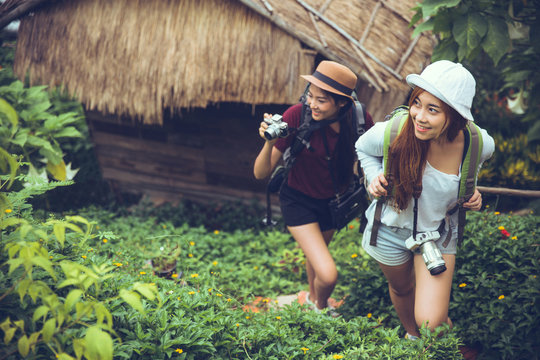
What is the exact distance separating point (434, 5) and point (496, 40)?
593 mm

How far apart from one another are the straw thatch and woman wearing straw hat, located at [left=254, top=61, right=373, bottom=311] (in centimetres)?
151

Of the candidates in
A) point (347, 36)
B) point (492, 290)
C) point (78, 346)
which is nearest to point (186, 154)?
point (347, 36)

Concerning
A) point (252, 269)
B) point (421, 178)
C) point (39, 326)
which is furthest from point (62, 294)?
point (252, 269)

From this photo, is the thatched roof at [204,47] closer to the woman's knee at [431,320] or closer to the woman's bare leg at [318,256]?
the woman's bare leg at [318,256]

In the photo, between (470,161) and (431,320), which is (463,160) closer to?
(470,161)

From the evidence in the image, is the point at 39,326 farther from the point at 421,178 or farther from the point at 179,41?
the point at 179,41

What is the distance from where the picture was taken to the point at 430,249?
7.91 ft

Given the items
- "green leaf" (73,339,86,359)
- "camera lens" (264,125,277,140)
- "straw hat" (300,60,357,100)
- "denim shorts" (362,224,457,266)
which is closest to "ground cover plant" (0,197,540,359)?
"green leaf" (73,339,86,359)

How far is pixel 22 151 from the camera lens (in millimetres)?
4473

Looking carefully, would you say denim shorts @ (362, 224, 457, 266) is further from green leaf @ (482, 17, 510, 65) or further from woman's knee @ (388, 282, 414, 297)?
green leaf @ (482, 17, 510, 65)

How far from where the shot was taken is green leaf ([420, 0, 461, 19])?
3.36 metres

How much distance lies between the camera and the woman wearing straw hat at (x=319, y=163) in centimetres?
297

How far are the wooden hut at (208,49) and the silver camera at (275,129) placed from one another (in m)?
1.73

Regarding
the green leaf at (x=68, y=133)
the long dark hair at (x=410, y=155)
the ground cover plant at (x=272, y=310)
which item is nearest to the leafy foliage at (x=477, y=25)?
the ground cover plant at (x=272, y=310)
